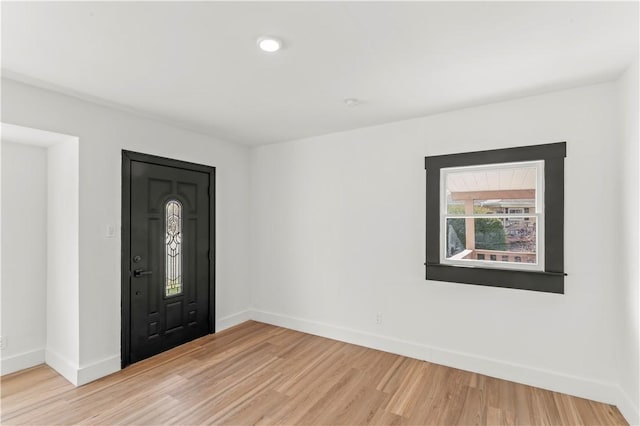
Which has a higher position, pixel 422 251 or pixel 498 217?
pixel 498 217

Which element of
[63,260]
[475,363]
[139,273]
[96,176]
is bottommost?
[475,363]

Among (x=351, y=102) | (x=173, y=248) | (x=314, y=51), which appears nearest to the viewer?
(x=314, y=51)

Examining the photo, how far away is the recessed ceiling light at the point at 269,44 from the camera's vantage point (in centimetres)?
190

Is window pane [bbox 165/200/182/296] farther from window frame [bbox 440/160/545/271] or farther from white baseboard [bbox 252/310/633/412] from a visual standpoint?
window frame [bbox 440/160/545/271]

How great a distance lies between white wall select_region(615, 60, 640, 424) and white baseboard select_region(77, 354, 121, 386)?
167 inches

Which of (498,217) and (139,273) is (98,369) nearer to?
(139,273)

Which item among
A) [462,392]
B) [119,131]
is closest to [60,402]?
[119,131]

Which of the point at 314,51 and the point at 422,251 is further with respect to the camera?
the point at 422,251

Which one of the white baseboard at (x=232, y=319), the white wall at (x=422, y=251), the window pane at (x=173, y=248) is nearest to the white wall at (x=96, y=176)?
the window pane at (x=173, y=248)

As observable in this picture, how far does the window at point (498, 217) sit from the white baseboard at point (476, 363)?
0.74 metres

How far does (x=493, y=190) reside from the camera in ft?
10.00

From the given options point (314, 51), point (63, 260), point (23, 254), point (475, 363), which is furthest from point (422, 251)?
point (23, 254)

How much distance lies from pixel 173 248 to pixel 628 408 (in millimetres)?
4309

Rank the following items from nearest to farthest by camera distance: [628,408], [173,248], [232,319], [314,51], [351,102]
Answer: [314,51] → [628,408] → [351,102] → [173,248] → [232,319]
